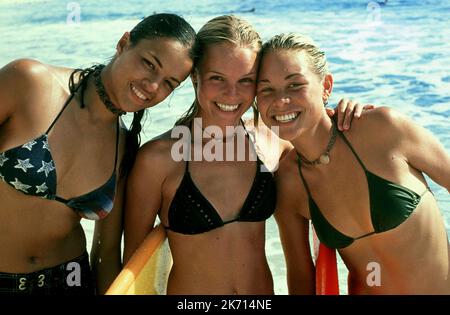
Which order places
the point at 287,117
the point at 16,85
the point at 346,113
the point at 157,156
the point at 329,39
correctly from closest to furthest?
1. the point at 16,85
2. the point at 287,117
3. the point at 346,113
4. the point at 157,156
5. the point at 329,39

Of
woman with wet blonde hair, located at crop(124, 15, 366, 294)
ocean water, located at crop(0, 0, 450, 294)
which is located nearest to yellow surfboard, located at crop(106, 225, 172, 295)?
woman with wet blonde hair, located at crop(124, 15, 366, 294)

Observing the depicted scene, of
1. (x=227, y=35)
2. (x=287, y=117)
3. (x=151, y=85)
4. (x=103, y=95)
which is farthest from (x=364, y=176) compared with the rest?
(x=103, y=95)

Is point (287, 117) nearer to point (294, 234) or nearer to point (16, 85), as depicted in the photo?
point (294, 234)

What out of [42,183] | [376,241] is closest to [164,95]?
[42,183]

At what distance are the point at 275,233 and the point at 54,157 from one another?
2.67 m

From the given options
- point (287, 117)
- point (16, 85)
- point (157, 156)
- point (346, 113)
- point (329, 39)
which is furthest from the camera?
point (329, 39)

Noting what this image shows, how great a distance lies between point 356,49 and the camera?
9422 mm

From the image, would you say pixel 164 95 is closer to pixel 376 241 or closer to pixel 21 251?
pixel 21 251

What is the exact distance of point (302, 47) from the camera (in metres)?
2.31

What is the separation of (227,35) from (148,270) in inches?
41.1

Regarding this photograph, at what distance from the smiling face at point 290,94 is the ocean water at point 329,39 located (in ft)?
6.49

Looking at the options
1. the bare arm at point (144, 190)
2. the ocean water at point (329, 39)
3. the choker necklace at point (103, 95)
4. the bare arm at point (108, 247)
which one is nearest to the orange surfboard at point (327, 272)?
the bare arm at point (144, 190)

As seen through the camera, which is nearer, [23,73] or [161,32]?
[23,73]

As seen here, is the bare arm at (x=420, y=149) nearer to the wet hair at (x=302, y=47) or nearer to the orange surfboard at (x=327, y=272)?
the wet hair at (x=302, y=47)
